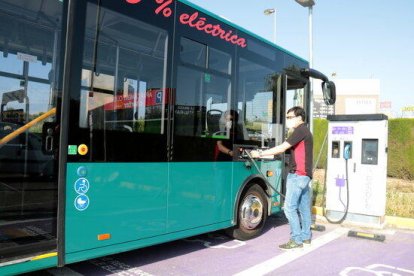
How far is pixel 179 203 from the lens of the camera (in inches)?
181

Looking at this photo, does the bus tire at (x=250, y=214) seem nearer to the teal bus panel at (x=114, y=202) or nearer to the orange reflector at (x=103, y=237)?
the teal bus panel at (x=114, y=202)

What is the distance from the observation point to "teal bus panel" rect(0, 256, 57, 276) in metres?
3.19

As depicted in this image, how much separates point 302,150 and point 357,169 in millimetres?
2235

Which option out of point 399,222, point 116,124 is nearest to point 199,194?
point 116,124

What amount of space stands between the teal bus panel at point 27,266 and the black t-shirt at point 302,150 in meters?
3.36

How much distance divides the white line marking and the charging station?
0.83m

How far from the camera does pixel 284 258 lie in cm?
513

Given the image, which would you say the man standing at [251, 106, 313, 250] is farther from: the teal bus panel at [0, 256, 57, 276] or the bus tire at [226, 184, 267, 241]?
the teal bus panel at [0, 256, 57, 276]

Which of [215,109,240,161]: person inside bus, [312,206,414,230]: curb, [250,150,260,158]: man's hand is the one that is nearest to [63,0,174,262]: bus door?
[215,109,240,161]: person inside bus

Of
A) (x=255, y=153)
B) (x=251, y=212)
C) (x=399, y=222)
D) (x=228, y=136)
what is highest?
(x=228, y=136)

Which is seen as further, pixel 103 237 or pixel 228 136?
pixel 228 136

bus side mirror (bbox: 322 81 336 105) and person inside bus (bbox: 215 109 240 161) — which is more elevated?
bus side mirror (bbox: 322 81 336 105)

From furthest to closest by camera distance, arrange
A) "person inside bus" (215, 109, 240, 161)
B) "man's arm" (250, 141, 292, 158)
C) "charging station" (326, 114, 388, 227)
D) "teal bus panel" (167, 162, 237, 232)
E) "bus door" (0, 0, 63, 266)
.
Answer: "charging station" (326, 114, 388, 227) → "man's arm" (250, 141, 292, 158) → "person inside bus" (215, 109, 240, 161) → "teal bus panel" (167, 162, 237, 232) → "bus door" (0, 0, 63, 266)

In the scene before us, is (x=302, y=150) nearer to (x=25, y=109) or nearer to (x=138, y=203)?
(x=138, y=203)
